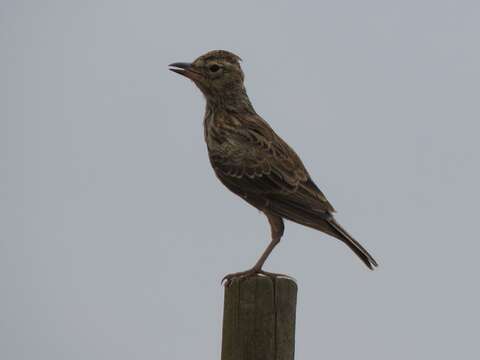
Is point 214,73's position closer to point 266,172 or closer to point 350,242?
point 266,172

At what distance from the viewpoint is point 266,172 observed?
1055 centimetres

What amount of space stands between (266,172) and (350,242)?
5.37 feet

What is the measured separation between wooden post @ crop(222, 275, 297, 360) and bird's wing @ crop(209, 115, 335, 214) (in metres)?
2.69

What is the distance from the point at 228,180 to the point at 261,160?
51 centimetres

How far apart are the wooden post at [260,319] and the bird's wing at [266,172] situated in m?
2.69

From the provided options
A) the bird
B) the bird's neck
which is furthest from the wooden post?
the bird's neck

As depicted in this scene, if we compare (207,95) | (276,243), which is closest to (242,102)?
(207,95)

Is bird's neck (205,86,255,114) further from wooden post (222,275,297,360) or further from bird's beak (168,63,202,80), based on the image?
wooden post (222,275,297,360)

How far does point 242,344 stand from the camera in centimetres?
732

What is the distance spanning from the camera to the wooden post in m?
7.31

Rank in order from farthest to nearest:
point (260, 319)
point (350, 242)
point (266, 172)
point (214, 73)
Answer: point (214, 73) → point (266, 172) → point (350, 242) → point (260, 319)

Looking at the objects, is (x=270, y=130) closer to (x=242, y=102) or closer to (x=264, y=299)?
(x=242, y=102)

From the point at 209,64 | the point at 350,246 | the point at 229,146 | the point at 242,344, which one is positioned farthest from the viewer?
the point at 209,64

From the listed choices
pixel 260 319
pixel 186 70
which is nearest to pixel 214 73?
pixel 186 70
